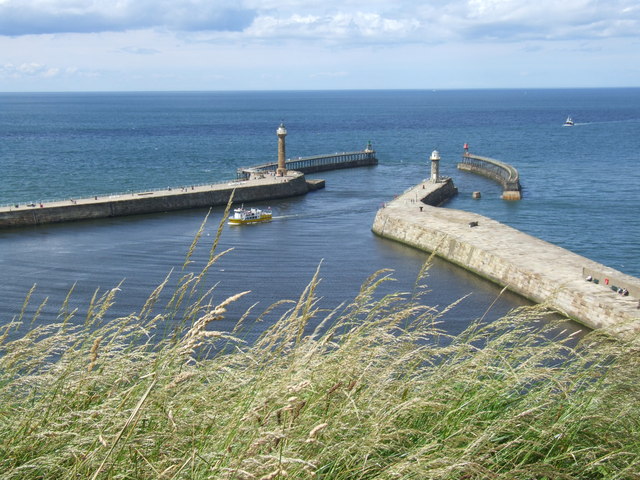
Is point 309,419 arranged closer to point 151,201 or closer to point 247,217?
point 247,217

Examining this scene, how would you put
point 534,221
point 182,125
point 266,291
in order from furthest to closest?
point 182,125, point 534,221, point 266,291

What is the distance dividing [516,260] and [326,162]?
51144 millimetres

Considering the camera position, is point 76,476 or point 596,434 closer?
point 76,476

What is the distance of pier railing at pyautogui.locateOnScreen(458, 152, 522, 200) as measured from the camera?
53.6 metres

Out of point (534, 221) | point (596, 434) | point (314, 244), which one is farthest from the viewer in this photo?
point (534, 221)

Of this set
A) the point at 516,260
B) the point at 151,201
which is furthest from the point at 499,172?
the point at 516,260

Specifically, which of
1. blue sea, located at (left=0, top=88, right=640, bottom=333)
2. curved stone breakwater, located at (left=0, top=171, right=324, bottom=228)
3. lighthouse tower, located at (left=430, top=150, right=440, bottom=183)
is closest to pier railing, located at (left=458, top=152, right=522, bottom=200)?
blue sea, located at (left=0, top=88, right=640, bottom=333)

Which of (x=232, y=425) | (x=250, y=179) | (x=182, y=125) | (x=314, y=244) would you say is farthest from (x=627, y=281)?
(x=182, y=125)

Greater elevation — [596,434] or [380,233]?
[596,434]

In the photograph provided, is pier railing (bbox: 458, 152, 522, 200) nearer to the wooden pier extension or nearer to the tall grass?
the wooden pier extension

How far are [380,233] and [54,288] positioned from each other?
19.1 meters

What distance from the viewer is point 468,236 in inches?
1344

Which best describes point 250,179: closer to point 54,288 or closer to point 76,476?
point 54,288

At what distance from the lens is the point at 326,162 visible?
258ft
